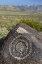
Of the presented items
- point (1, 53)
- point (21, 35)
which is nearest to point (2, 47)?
point (1, 53)

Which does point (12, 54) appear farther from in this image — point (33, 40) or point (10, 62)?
point (33, 40)

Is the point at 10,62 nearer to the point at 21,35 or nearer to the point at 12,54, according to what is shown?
the point at 12,54

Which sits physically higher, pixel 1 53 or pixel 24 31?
pixel 24 31

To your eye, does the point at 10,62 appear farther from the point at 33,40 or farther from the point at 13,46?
the point at 33,40

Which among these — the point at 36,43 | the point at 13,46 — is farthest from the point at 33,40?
the point at 13,46
